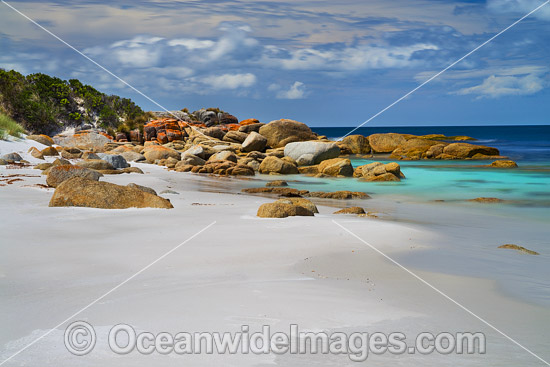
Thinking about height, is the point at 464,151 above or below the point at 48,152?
above

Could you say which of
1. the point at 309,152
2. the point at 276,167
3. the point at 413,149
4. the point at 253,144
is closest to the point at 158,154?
the point at 276,167

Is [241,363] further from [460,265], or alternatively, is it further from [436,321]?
[460,265]

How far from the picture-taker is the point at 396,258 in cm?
478

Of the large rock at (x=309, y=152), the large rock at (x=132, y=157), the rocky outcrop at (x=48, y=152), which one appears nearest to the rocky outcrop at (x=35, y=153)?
the rocky outcrop at (x=48, y=152)

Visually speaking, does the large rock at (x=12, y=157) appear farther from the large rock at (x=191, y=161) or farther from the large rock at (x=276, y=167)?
the large rock at (x=276, y=167)

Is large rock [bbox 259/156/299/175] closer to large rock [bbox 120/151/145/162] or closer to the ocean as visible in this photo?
the ocean

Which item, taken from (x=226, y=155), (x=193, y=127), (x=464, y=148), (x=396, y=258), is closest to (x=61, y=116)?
(x=193, y=127)

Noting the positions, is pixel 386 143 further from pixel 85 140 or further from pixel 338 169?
pixel 85 140

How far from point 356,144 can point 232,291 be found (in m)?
33.0

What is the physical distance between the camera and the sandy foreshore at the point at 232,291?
267 centimetres

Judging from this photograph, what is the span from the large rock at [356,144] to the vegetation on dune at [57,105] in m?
15.1

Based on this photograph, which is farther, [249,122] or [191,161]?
[249,122]

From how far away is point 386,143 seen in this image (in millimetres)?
36906

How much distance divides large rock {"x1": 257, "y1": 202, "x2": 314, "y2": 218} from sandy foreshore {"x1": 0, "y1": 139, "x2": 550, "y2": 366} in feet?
3.36
